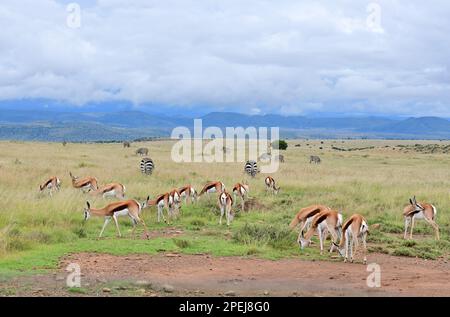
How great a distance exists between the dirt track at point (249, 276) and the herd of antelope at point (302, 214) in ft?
2.76

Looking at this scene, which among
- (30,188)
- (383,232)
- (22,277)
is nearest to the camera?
(22,277)

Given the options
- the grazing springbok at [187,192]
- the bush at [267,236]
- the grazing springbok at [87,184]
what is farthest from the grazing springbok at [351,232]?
the grazing springbok at [87,184]

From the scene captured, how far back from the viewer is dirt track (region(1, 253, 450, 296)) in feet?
32.3

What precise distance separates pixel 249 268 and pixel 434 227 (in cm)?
692

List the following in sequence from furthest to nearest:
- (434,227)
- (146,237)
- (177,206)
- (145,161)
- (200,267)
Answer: (145,161)
(177,206)
(434,227)
(146,237)
(200,267)

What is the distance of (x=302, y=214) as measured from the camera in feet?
50.3

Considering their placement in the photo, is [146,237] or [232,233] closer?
[146,237]

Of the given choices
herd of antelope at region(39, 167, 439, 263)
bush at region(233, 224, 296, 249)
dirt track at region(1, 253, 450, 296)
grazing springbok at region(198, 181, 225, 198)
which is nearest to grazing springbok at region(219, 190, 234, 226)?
herd of antelope at region(39, 167, 439, 263)

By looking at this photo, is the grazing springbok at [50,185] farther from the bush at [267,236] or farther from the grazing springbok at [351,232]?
the grazing springbok at [351,232]

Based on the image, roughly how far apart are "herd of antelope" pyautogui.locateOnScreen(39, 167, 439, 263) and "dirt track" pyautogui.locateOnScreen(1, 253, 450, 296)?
84cm

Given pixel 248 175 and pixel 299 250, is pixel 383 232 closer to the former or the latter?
pixel 299 250

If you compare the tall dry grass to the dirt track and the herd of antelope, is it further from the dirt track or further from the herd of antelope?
the dirt track
